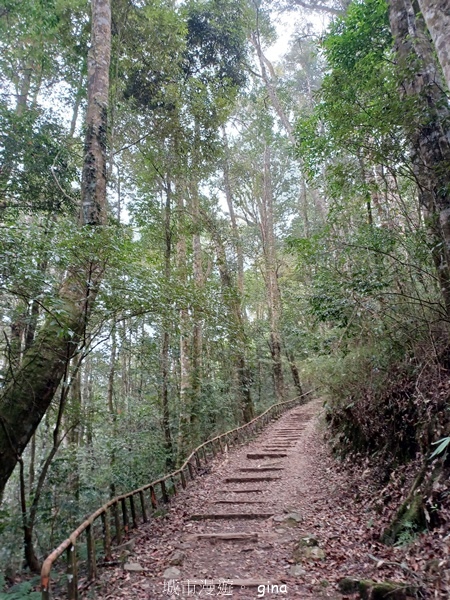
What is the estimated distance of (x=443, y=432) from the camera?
388 centimetres

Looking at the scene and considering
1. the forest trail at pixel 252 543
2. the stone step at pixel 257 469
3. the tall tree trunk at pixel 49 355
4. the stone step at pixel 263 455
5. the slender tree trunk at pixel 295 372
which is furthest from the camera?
the slender tree trunk at pixel 295 372

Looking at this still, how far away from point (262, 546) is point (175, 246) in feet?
34.8

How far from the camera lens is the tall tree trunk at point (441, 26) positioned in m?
2.90

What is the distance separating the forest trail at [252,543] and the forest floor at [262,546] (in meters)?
0.01

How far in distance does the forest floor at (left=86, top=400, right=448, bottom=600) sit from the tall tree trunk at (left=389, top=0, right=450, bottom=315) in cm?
328

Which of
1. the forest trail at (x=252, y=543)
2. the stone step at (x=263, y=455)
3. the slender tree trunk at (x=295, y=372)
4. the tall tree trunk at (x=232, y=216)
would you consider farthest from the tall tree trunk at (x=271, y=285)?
the forest trail at (x=252, y=543)

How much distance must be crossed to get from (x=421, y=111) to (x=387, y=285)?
2702 millimetres

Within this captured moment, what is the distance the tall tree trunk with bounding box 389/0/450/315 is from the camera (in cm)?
457

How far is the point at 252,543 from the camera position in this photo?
4305 mm

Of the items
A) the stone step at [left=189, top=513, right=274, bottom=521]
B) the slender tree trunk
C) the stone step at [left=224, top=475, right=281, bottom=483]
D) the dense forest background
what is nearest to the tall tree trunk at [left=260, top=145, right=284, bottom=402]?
the slender tree trunk

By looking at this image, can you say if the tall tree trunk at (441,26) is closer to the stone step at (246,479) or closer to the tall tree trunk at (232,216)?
the stone step at (246,479)

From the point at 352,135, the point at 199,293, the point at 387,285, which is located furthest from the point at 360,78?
the point at 199,293

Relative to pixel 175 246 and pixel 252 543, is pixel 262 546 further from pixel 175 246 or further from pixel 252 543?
pixel 175 246

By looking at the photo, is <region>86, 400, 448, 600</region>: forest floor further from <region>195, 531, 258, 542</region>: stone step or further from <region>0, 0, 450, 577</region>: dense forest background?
<region>0, 0, 450, 577</region>: dense forest background
